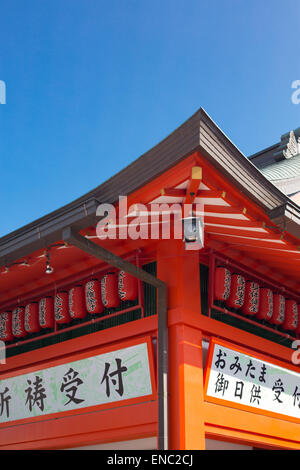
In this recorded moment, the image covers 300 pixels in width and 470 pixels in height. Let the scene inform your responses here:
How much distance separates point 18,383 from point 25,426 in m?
0.56

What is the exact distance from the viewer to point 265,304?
653 centimetres

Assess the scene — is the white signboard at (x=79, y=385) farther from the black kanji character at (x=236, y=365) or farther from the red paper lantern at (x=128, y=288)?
the black kanji character at (x=236, y=365)

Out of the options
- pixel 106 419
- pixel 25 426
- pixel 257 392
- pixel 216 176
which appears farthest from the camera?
pixel 25 426

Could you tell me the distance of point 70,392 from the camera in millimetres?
6105

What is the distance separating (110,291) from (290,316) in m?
2.52

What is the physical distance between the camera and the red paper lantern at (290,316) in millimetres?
6910

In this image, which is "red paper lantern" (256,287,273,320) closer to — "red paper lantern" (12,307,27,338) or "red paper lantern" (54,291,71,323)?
"red paper lantern" (54,291,71,323)

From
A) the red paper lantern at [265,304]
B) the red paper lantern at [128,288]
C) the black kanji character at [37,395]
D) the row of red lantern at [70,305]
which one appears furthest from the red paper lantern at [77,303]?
the red paper lantern at [265,304]

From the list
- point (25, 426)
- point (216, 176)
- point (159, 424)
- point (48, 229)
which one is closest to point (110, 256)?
point (48, 229)

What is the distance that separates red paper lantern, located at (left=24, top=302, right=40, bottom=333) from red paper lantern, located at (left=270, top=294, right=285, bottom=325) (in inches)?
122

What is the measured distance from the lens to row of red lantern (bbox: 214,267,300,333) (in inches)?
235

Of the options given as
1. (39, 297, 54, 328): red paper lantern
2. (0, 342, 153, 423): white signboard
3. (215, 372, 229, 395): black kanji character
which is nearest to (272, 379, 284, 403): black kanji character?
(215, 372, 229, 395): black kanji character

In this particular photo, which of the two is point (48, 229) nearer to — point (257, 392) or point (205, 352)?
point (205, 352)

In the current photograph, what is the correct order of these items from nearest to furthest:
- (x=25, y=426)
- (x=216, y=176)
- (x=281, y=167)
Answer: (x=216, y=176)
(x=25, y=426)
(x=281, y=167)
